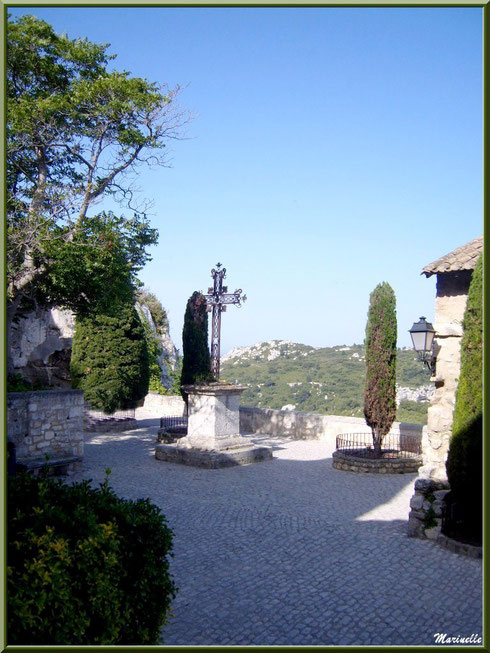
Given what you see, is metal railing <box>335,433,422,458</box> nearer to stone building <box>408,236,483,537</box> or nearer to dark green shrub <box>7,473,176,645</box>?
stone building <box>408,236,483,537</box>

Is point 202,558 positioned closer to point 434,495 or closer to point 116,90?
point 434,495

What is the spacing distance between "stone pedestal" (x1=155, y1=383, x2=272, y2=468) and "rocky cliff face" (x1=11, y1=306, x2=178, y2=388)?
17.4 feet

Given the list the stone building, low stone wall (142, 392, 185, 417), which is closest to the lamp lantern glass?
the stone building

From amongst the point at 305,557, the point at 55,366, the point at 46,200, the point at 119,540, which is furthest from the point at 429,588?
the point at 55,366

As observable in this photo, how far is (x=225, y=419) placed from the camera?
13.1 meters

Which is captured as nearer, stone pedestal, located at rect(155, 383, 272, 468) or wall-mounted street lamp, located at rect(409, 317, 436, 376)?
wall-mounted street lamp, located at rect(409, 317, 436, 376)

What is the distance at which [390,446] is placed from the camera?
46.6 feet

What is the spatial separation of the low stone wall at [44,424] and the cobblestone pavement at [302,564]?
734 millimetres

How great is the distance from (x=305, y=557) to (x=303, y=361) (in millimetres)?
29020

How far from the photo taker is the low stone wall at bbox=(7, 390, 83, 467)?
10758 mm

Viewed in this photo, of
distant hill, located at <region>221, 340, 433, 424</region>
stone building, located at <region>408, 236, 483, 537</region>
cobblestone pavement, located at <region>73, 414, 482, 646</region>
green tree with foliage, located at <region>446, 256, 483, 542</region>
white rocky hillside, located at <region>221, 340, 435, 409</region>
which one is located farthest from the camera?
white rocky hillside, located at <region>221, 340, 435, 409</region>

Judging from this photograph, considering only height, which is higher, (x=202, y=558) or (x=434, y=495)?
(x=434, y=495)

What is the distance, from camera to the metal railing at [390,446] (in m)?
12.9

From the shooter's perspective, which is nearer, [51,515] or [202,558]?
[51,515]
